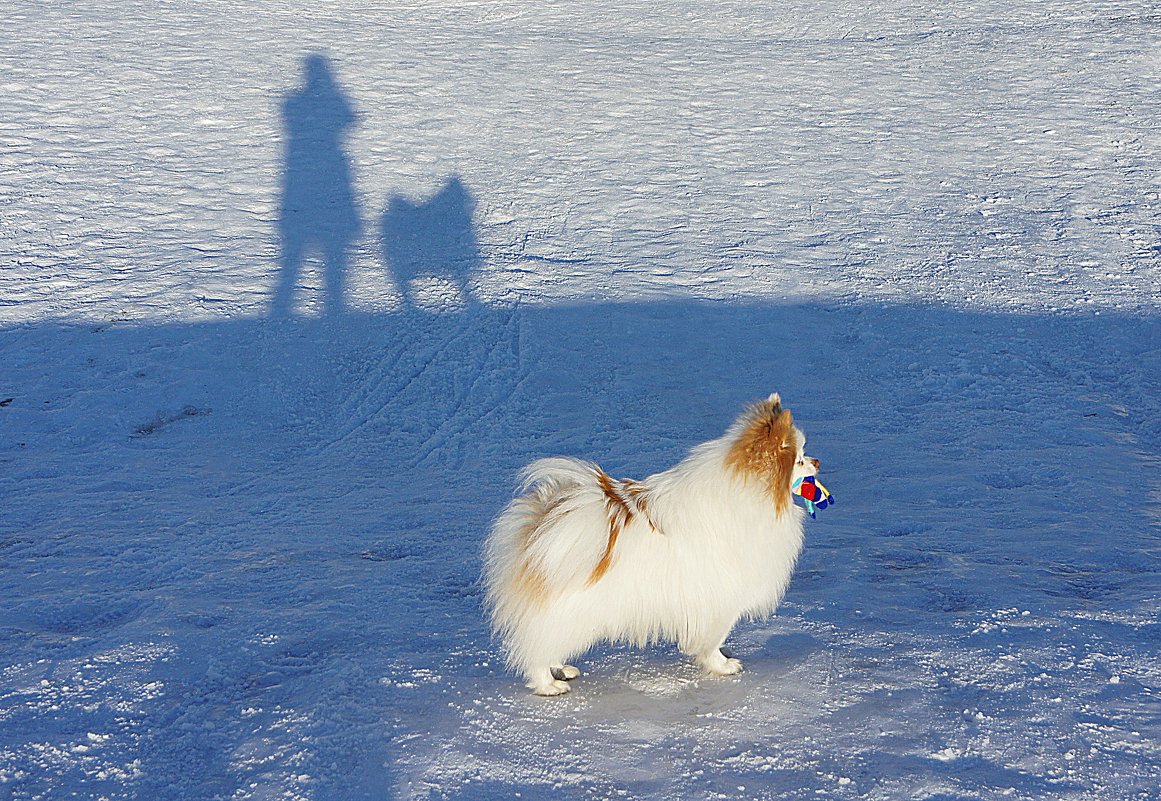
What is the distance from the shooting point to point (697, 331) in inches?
361

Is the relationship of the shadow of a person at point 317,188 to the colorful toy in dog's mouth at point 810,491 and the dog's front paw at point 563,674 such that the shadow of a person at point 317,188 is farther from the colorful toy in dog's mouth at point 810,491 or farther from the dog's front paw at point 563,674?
the colorful toy in dog's mouth at point 810,491

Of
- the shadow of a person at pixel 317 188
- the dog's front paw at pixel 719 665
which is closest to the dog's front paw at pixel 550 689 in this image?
the dog's front paw at pixel 719 665

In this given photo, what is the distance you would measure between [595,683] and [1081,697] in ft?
5.75

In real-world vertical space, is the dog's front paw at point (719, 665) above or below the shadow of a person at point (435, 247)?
below

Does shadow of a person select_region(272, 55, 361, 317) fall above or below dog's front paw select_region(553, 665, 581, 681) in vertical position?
above

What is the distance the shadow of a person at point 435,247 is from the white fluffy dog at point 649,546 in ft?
19.3

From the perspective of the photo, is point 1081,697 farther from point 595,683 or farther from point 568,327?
point 568,327

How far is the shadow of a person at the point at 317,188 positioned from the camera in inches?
392

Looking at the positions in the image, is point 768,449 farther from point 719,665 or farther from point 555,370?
point 555,370

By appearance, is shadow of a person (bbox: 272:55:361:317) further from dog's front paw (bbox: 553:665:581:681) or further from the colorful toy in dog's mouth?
the colorful toy in dog's mouth

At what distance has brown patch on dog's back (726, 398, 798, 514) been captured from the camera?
3637 mm

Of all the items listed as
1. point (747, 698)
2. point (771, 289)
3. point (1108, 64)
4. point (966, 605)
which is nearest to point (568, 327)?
point (771, 289)

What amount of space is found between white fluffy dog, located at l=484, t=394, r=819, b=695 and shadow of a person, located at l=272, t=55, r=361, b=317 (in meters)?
6.14

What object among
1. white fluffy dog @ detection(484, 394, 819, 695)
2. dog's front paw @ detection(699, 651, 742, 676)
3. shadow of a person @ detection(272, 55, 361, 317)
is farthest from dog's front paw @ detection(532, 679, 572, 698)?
shadow of a person @ detection(272, 55, 361, 317)
